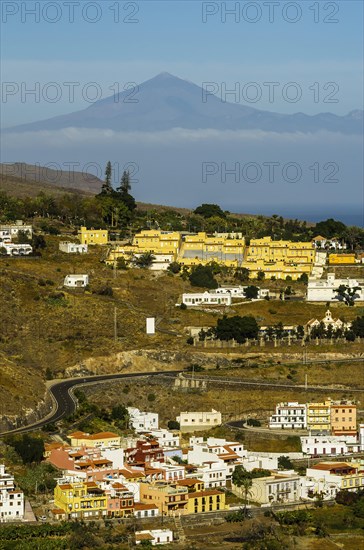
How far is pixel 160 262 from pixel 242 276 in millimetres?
4546

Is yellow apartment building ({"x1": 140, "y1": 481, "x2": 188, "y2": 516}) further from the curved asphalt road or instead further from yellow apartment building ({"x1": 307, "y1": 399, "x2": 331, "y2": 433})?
yellow apartment building ({"x1": 307, "y1": 399, "x2": 331, "y2": 433})

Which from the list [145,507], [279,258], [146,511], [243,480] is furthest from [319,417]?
→ [279,258]

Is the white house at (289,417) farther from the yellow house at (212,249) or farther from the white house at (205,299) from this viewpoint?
the yellow house at (212,249)

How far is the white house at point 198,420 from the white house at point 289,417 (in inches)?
92.2

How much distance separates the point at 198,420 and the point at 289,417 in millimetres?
3817

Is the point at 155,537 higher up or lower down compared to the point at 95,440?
lower down

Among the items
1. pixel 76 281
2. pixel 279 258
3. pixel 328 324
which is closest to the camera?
pixel 328 324

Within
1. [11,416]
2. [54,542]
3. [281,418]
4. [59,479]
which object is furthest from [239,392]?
[54,542]

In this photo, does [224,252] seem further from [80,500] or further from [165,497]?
[80,500]

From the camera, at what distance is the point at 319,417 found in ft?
275

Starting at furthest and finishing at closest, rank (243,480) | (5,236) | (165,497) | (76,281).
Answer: (5,236)
(76,281)
(243,480)
(165,497)

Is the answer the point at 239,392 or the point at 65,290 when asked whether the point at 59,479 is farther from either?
the point at 65,290

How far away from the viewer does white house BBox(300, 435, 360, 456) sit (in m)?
79.6

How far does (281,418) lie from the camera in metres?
→ 83.8
